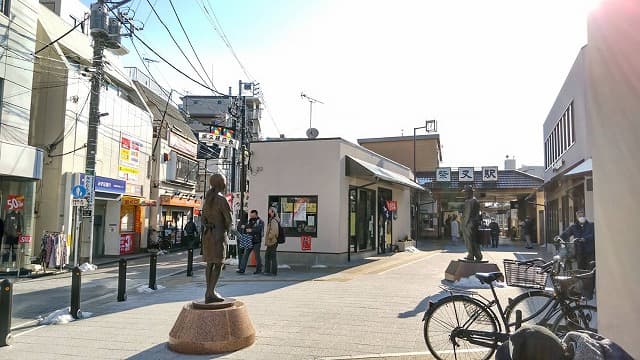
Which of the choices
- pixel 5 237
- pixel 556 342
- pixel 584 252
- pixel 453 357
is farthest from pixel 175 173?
pixel 556 342

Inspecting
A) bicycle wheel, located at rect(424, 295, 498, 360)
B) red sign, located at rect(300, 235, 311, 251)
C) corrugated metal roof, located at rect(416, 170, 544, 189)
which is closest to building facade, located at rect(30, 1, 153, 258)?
red sign, located at rect(300, 235, 311, 251)

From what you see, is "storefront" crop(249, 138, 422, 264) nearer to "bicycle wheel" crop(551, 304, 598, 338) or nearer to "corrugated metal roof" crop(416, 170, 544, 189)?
"bicycle wheel" crop(551, 304, 598, 338)

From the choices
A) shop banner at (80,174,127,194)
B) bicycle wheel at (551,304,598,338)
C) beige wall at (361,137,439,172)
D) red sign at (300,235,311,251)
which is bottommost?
bicycle wheel at (551,304,598,338)

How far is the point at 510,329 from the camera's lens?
5359mm

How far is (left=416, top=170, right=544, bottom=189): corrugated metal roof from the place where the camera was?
31.4m

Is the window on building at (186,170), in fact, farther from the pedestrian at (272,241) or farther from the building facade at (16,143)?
the pedestrian at (272,241)

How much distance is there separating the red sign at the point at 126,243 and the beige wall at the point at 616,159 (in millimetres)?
21613

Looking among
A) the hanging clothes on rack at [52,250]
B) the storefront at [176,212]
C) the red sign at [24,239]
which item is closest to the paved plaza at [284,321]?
the hanging clothes on rack at [52,250]

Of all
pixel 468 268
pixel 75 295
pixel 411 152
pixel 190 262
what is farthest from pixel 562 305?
pixel 411 152

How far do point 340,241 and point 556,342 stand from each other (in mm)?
12988

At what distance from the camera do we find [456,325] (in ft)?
17.1

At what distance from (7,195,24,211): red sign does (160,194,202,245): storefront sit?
35.6 feet

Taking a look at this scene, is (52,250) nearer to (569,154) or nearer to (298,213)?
(298,213)

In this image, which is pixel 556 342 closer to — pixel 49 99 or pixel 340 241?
pixel 340 241
